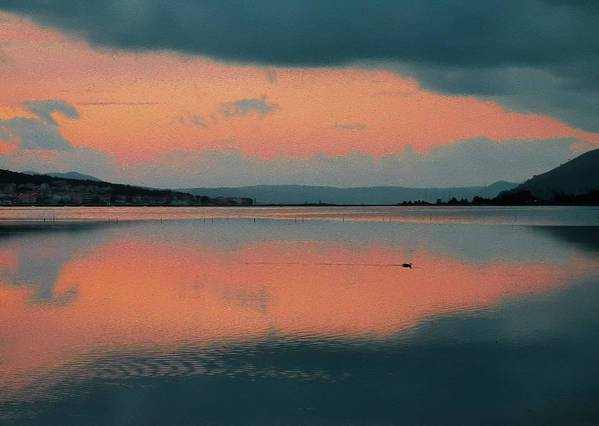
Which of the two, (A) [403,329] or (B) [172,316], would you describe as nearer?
(A) [403,329]

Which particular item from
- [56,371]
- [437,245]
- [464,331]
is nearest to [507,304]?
[464,331]

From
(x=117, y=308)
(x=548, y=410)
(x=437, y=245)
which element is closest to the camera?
(x=548, y=410)

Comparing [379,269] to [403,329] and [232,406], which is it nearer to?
[403,329]

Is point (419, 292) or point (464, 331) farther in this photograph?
point (419, 292)

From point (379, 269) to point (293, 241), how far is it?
103 feet

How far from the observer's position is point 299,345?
904 inches

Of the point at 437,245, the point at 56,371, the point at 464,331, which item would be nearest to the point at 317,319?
the point at 464,331

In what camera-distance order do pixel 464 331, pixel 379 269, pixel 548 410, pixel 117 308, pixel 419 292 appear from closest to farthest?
pixel 548 410 → pixel 464 331 → pixel 117 308 → pixel 419 292 → pixel 379 269

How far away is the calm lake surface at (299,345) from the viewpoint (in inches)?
642

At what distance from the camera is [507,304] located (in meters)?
32.3

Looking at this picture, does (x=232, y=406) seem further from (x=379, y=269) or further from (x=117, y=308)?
(x=379, y=269)

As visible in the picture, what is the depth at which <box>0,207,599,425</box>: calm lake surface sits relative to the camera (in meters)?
16.3

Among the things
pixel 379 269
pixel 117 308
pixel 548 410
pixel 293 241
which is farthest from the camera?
pixel 293 241

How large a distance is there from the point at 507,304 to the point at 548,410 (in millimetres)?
16706
